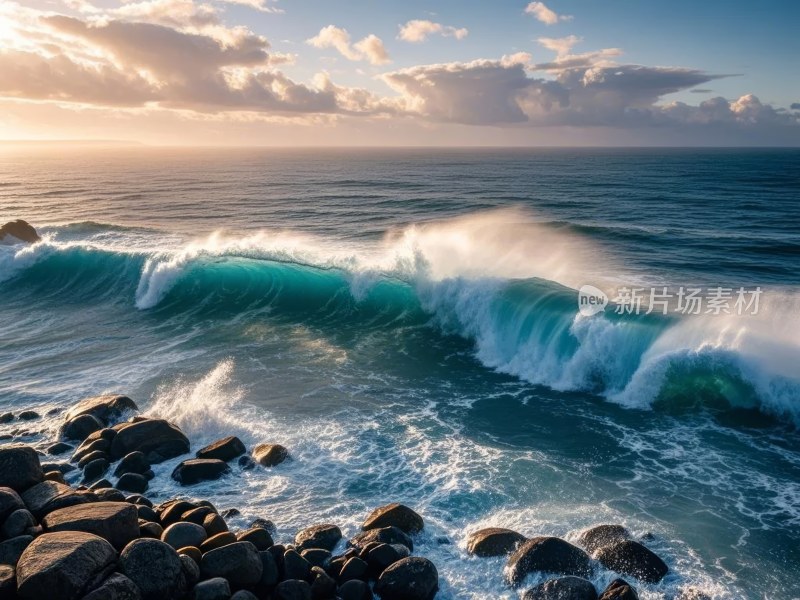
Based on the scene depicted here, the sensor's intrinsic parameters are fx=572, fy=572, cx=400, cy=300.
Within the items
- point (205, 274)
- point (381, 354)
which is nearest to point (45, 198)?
point (205, 274)

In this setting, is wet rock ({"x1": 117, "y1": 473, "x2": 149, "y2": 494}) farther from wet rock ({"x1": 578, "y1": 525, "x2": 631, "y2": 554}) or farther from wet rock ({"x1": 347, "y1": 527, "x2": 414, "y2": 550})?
wet rock ({"x1": 578, "y1": 525, "x2": 631, "y2": 554})

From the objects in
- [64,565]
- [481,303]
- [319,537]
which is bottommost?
[319,537]

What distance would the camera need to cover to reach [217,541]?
28.0ft

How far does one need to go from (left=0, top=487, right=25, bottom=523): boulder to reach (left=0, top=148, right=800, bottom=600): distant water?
2.90 m

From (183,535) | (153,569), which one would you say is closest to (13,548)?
(153,569)

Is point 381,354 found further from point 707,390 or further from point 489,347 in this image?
point 707,390

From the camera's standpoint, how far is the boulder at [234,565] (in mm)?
7898

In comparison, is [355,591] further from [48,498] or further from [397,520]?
→ [48,498]

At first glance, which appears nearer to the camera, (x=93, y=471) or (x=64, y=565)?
(x=64, y=565)

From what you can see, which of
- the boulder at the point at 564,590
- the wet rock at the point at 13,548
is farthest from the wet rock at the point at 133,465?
the boulder at the point at 564,590

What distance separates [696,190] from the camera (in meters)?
58.8

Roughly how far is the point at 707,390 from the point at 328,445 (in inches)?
392

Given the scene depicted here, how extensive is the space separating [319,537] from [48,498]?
14.3ft

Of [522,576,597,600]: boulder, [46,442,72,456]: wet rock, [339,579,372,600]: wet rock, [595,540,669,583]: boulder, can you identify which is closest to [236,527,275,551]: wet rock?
[339,579,372,600]: wet rock
